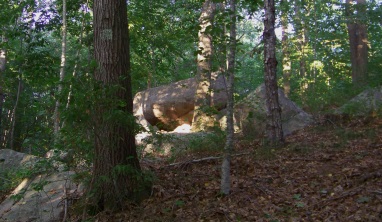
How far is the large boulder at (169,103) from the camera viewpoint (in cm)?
1560

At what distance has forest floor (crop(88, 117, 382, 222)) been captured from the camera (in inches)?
195

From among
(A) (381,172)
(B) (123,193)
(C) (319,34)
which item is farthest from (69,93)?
(C) (319,34)

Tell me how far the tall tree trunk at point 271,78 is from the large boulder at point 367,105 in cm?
297

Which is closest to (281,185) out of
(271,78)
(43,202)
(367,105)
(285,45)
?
(271,78)

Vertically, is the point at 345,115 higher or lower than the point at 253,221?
higher

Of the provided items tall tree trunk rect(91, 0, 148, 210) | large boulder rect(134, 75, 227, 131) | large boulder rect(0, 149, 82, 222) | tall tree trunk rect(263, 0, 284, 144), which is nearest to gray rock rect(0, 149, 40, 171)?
large boulder rect(0, 149, 82, 222)

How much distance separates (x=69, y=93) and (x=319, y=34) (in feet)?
45.0

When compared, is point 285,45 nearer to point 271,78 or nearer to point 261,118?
point 261,118

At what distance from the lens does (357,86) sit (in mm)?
12203

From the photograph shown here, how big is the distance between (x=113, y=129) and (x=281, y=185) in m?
2.95

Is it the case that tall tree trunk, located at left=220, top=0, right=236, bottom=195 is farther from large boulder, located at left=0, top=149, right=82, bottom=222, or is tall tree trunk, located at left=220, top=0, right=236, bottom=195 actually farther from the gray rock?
the gray rock

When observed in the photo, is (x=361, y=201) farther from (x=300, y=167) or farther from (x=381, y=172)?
(x=300, y=167)

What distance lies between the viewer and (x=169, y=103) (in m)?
16.0

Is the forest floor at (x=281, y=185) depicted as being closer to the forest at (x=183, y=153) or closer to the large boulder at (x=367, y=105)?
the forest at (x=183, y=153)
